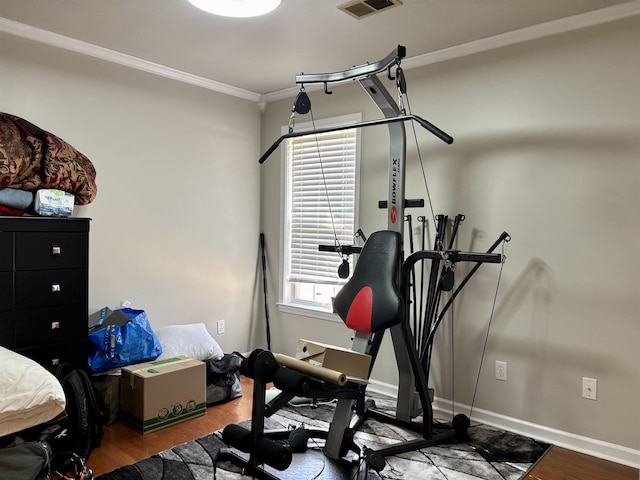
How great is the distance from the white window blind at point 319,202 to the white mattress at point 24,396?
2.27m

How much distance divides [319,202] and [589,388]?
232 centimetres

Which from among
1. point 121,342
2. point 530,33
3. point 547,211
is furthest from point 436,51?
point 121,342

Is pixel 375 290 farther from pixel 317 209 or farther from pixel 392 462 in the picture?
pixel 317 209

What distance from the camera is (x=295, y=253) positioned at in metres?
4.32

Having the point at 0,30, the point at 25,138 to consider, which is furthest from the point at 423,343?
the point at 0,30

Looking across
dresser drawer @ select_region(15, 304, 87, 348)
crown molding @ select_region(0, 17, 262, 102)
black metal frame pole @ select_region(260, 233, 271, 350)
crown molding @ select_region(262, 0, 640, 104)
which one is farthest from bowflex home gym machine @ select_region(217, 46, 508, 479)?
black metal frame pole @ select_region(260, 233, 271, 350)

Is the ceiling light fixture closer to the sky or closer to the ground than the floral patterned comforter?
closer to the sky

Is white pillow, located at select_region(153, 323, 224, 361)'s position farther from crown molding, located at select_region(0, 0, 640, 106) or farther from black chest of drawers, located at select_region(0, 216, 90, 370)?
crown molding, located at select_region(0, 0, 640, 106)

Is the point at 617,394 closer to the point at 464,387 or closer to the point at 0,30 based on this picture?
the point at 464,387

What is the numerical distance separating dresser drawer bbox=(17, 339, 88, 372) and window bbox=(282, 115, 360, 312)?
182 centimetres

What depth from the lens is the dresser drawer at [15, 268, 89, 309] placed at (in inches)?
106

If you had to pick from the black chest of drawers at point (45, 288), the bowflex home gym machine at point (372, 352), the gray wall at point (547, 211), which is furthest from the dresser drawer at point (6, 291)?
the gray wall at point (547, 211)

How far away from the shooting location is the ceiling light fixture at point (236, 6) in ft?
7.86

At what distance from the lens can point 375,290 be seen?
2.64 m
